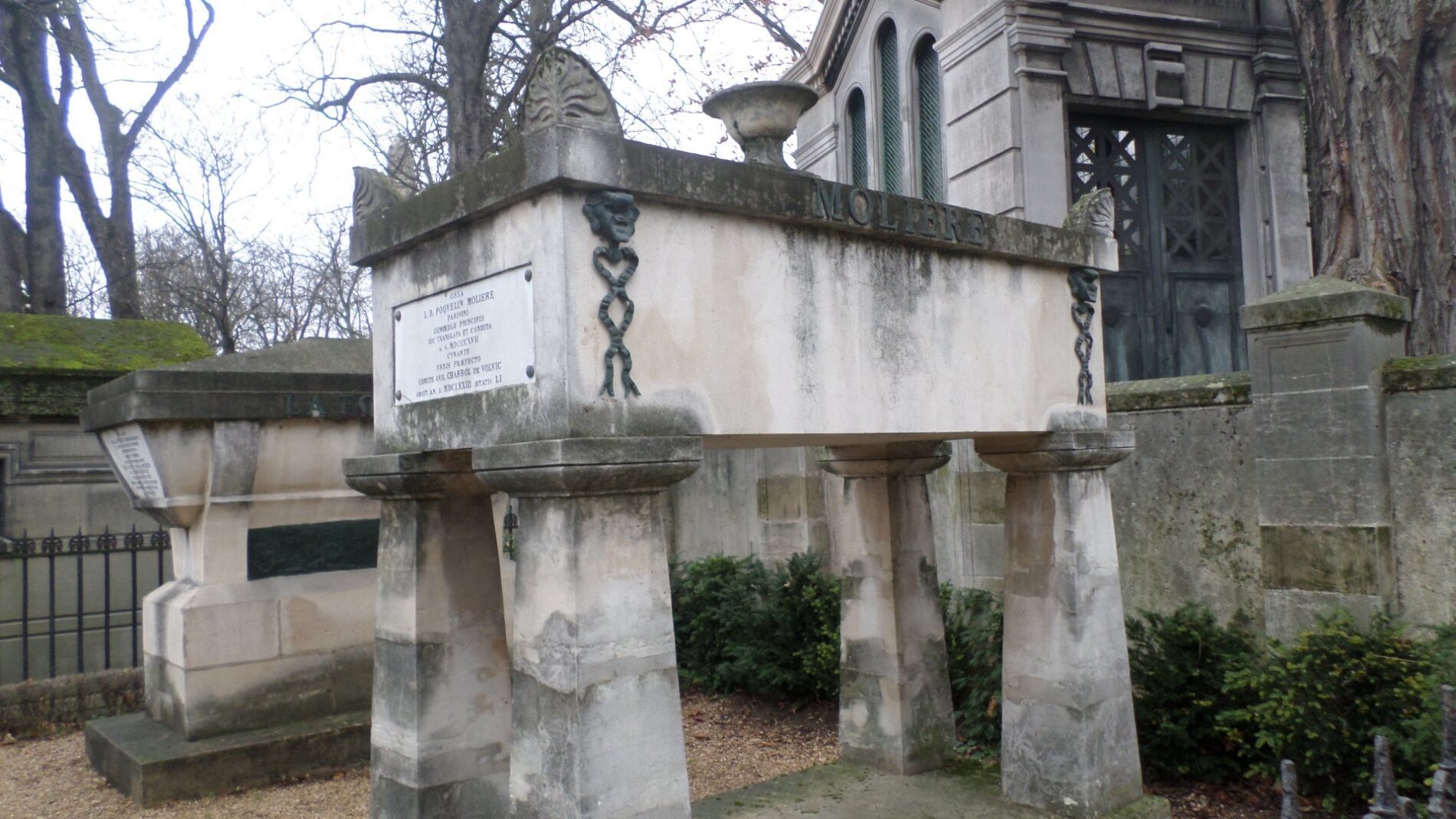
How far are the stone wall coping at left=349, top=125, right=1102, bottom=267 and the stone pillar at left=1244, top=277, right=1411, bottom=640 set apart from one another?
2.58 m

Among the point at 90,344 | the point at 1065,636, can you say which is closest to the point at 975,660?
the point at 1065,636

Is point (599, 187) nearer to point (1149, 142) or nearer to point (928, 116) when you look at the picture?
point (1149, 142)

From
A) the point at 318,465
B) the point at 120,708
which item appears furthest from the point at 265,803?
the point at 120,708

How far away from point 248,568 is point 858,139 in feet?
27.7

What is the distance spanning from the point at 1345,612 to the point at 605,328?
4.31m

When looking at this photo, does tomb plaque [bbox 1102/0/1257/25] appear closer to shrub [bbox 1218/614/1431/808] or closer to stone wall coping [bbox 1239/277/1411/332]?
stone wall coping [bbox 1239/277/1411/332]

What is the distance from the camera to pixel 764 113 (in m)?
4.18

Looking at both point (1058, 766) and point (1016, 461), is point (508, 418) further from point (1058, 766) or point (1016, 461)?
point (1058, 766)

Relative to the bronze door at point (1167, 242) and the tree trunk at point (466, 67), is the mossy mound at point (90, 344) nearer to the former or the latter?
the tree trunk at point (466, 67)

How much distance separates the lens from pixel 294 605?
268 inches

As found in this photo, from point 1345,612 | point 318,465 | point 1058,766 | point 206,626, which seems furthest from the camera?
point 318,465

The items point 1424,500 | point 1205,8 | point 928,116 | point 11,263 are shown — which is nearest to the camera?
point 1424,500

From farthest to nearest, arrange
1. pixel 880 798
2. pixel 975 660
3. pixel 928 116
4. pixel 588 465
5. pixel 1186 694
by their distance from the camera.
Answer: pixel 928 116, pixel 975 660, pixel 1186 694, pixel 880 798, pixel 588 465

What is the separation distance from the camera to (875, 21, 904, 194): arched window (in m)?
11.7
